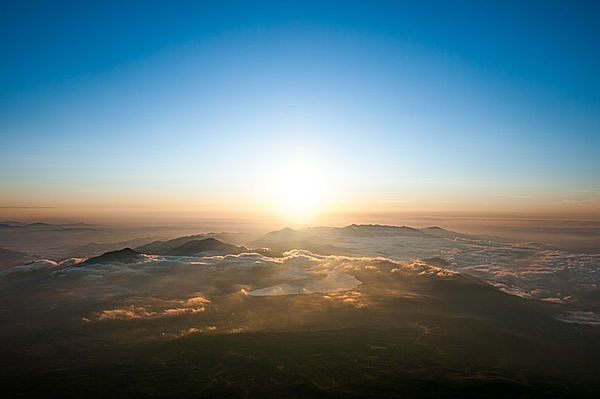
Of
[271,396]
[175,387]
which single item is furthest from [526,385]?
[175,387]

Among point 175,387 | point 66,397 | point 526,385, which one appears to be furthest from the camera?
point 526,385

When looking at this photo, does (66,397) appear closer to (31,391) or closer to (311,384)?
(31,391)

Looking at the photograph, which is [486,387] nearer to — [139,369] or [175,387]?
[175,387]

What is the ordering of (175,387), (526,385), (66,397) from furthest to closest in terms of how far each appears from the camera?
(526,385), (175,387), (66,397)

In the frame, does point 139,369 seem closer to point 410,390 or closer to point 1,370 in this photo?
point 1,370

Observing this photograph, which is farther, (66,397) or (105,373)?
(105,373)

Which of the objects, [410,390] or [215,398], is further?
[410,390]

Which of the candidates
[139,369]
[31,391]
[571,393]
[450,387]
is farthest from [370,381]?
[31,391]
